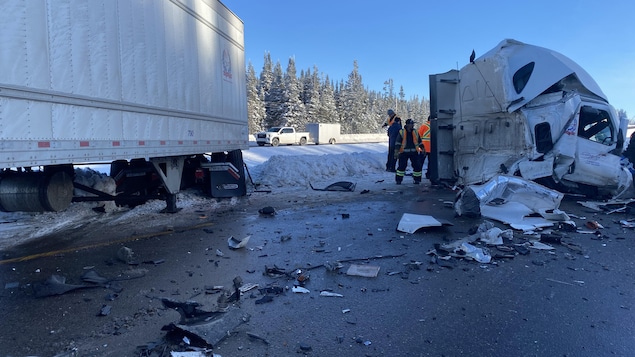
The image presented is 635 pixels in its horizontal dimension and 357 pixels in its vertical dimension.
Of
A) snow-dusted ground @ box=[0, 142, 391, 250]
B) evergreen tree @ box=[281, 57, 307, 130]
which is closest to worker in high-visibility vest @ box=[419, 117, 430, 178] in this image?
snow-dusted ground @ box=[0, 142, 391, 250]

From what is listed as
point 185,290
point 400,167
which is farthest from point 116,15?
point 400,167

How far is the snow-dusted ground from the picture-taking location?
A: 6.61 metres

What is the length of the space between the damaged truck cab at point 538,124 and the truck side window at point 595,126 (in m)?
0.02

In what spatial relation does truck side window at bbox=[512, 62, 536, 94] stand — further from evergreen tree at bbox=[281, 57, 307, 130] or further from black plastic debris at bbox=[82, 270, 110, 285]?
evergreen tree at bbox=[281, 57, 307, 130]

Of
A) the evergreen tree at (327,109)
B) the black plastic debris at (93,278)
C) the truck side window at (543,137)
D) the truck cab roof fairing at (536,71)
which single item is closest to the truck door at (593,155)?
the truck side window at (543,137)

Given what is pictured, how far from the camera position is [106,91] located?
4.78 m

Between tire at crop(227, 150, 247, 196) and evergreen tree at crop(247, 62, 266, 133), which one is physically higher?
evergreen tree at crop(247, 62, 266, 133)

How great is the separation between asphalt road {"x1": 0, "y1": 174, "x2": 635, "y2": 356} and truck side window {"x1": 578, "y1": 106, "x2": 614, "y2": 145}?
9.50 feet

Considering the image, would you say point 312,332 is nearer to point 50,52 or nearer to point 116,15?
point 50,52

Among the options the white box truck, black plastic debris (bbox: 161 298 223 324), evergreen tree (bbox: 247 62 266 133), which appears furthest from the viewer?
evergreen tree (bbox: 247 62 266 133)

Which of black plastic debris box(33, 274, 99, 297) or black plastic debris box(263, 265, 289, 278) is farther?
black plastic debris box(263, 265, 289, 278)

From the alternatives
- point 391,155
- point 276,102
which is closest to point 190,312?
point 391,155

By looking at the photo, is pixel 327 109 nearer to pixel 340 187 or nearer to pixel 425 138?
pixel 425 138

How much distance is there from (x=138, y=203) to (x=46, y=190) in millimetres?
3738
